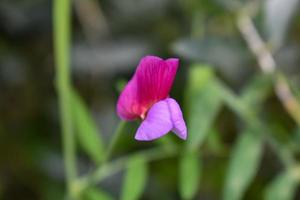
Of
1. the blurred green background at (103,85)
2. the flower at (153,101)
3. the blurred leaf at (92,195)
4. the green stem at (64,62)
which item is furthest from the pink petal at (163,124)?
the blurred green background at (103,85)

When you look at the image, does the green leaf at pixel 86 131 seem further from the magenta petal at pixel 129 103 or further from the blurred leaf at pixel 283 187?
the magenta petal at pixel 129 103

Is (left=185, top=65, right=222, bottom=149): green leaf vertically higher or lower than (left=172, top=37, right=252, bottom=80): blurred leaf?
lower

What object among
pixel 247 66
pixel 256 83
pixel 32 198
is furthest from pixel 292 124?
pixel 32 198

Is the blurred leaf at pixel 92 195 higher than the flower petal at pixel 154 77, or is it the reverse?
the flower petal at pixel 154 77

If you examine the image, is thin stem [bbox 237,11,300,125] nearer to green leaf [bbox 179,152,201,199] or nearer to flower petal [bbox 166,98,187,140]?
green leaf [bbox 179,152,201,199]

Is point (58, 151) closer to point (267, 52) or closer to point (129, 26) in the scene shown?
point (129, 26)

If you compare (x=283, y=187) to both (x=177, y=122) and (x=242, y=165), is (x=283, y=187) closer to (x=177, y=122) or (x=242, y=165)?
(x=242, y=165)

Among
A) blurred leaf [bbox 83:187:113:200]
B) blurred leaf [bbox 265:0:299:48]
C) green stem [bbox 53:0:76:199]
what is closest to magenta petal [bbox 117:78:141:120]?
green stem [bbox 53:0:76:199]
